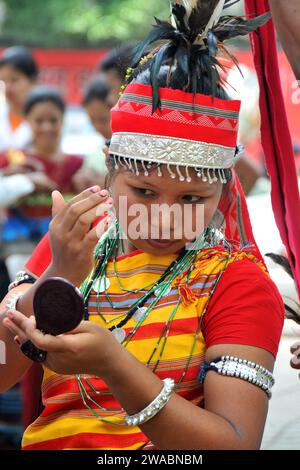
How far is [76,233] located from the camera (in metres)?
1.97

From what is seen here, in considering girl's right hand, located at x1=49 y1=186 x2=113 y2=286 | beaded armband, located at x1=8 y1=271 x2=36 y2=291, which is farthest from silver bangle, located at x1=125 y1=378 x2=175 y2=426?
beaded armband, located at x1=8 y1=271 x2=36 y2=291

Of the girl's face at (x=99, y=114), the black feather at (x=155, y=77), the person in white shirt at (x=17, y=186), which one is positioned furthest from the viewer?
the girl's face at (x=99, y=114)

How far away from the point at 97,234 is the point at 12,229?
353 cm

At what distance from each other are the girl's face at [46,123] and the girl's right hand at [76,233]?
4.11 metres

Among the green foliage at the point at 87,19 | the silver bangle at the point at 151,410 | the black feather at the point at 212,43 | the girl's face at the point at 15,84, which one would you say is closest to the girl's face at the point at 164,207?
the black feather at the point at 212,43

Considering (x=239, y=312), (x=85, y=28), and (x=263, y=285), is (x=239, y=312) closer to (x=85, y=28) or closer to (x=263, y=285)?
(x=263, y=285)

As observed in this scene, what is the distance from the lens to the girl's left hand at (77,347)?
1736mm

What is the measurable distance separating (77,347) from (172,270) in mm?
502

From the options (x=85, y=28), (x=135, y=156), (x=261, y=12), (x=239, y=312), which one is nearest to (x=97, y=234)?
(x=135, y=156)

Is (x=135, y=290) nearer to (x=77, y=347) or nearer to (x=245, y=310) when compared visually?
(x=245, y=310)

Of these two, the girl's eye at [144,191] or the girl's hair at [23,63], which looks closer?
the girl's eye at [144,191]

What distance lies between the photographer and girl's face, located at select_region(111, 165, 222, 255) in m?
2.08

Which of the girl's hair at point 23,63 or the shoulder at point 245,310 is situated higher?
the girl's hair at point 23,63

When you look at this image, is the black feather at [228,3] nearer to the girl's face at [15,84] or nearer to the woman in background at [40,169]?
the woman in background at [40,169]
